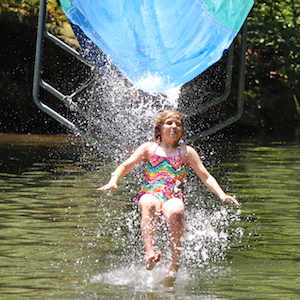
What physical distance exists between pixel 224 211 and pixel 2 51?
10.8 metres

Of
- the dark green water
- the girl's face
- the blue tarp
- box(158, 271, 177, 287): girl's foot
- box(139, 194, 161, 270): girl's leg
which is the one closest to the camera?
the dark green water

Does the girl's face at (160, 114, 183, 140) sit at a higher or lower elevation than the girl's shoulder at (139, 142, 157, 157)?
higher

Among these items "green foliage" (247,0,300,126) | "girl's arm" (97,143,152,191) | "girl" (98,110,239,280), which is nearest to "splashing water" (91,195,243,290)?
"girl" (98,110,239,280)

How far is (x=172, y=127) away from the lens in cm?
507

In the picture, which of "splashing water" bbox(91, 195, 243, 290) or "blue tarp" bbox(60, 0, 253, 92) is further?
"blue tarp" bbox(60, 0, 253, 92)

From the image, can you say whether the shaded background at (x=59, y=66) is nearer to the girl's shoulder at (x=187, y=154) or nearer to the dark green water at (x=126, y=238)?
the dark green water at (x=126, y=238)

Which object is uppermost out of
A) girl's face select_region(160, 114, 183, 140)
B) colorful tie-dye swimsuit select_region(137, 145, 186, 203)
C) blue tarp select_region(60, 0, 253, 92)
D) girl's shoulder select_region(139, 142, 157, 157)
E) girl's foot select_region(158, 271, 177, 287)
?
blue tarp select_region(60, 0, 253, 92)

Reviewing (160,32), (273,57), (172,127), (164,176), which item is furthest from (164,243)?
(273,57)

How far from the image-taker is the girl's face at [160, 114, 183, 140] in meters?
5.07

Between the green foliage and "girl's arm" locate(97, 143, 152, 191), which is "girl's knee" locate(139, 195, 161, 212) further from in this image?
the green foliage

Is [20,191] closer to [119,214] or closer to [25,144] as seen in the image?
[119,214]

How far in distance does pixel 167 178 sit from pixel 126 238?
109 cm

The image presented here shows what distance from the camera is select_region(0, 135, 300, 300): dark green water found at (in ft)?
14.6

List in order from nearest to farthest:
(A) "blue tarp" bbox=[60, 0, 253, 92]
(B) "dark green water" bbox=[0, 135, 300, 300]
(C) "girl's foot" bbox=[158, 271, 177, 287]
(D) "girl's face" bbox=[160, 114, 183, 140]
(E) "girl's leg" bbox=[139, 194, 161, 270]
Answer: (B) "dark green water" bbox=[0, 135, 300, 300] → (C) "girl's foot" bbox=[158, 271, 177, 287] → (E) "girl's leg" bbox=[139, 194, 161, 270] → (D) "girl's face" bbox=[160, 114, 183, 140] → (A) "blue tarp" bbox=[60, 0, 253, 92]
